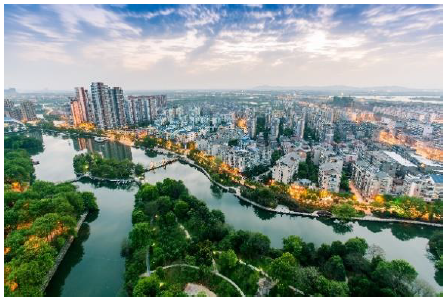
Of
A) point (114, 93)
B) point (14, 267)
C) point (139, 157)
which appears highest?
point (114, 93)

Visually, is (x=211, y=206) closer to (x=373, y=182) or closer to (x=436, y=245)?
(x=373, y=182)

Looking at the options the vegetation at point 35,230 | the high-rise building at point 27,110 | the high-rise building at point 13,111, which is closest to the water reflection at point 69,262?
the vegetation at point 35,230

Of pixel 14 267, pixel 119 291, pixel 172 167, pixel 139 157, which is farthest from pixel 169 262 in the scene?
pixel 139 157

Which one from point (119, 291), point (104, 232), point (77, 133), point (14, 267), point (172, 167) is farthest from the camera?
point (77, 133)

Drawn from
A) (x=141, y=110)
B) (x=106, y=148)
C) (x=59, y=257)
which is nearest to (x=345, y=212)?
(x=59, y=257)

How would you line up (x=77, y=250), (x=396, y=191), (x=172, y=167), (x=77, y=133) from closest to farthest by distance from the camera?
1. (x=77, y=250)
2. (x=396, y=191)
3. (x=172, y=167)
4. (x=77, y=133)

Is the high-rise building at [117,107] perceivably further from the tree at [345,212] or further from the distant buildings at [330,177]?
the tree at [345,212]

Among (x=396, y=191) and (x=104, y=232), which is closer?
(x=104, y=232)

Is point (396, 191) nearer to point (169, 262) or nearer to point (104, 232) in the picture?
point (169, 262)
